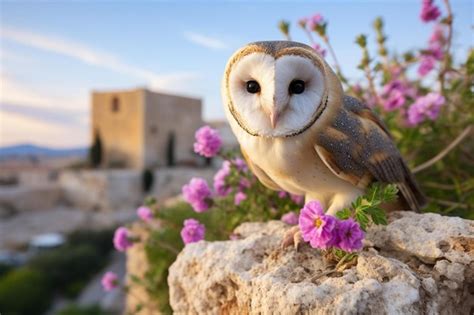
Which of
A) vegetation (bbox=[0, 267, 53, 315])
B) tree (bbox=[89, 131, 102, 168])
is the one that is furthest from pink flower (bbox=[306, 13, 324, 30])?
tree (bbox=[89, 131, 102, 168])

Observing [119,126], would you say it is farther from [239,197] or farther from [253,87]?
[253,87]

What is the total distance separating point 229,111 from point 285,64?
8.8 inches

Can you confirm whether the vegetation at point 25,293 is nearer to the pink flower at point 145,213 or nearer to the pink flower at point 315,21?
the pink flower at point 145,213

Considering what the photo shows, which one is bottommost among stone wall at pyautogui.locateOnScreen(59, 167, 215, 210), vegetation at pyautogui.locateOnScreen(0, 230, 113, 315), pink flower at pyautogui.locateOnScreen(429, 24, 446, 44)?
vegetation at pyautogui.locateOnScreen(0, 230, 113, 315)

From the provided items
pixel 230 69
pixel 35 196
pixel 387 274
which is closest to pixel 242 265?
pixel 387 274

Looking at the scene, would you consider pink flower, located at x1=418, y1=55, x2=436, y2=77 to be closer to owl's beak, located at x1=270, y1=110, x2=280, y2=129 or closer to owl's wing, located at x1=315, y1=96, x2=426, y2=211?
owl's wing, located at x1=315, y1=96, x2=426, y2=211

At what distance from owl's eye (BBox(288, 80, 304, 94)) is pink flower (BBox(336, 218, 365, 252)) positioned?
33cm

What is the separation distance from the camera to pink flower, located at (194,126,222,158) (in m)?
1.54

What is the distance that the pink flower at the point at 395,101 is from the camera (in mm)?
1928

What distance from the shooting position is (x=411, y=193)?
133cm

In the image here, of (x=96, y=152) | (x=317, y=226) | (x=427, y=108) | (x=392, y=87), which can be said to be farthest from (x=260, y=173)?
(x=96, y=152)

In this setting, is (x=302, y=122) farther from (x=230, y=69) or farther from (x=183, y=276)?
(x=183, y=276)

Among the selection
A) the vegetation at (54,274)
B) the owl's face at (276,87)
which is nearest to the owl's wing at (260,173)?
the owl's face at (276,87)

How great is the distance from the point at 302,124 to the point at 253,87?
152mm
